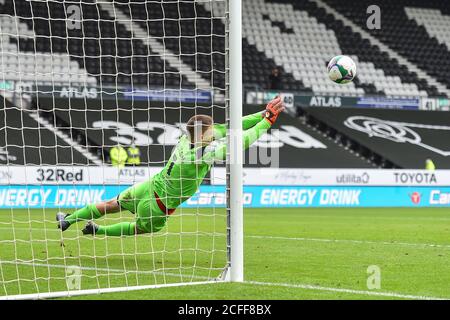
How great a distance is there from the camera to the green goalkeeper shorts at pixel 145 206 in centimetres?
943

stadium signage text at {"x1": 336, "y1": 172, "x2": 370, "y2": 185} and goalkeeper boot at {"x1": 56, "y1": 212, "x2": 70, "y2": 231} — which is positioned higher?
goalkeeper boot at {"x1": 56, "y1": 212, "x2": 70, "y2": 231}

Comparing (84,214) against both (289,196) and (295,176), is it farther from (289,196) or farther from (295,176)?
(295,176)

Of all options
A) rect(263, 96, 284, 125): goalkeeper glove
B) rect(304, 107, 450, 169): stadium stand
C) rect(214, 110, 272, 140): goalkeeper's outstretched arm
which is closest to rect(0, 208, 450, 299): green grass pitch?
rect(214, 110, 272, 140): goalkeeper's outstretched arm

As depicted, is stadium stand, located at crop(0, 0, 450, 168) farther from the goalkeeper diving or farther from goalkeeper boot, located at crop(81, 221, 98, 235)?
goalkeeper boot, located at crop(81, 221, 98, 235)

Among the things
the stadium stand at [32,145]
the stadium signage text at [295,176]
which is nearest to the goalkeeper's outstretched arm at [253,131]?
the stadium signage text at [295,176]

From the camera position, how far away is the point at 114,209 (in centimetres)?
972

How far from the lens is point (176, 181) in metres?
9.30

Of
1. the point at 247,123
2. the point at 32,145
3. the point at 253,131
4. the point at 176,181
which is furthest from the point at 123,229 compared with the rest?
the point at 32,145

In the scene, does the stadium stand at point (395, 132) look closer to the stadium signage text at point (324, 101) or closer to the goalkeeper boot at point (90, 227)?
the stadium signage text at point (324, 101)

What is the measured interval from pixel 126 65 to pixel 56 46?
8.09 ft

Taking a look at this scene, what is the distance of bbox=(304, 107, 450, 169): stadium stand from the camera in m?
30.9

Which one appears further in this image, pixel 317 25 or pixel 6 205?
pixel 317 25

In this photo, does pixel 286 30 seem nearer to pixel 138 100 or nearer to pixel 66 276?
pixel 138 100
